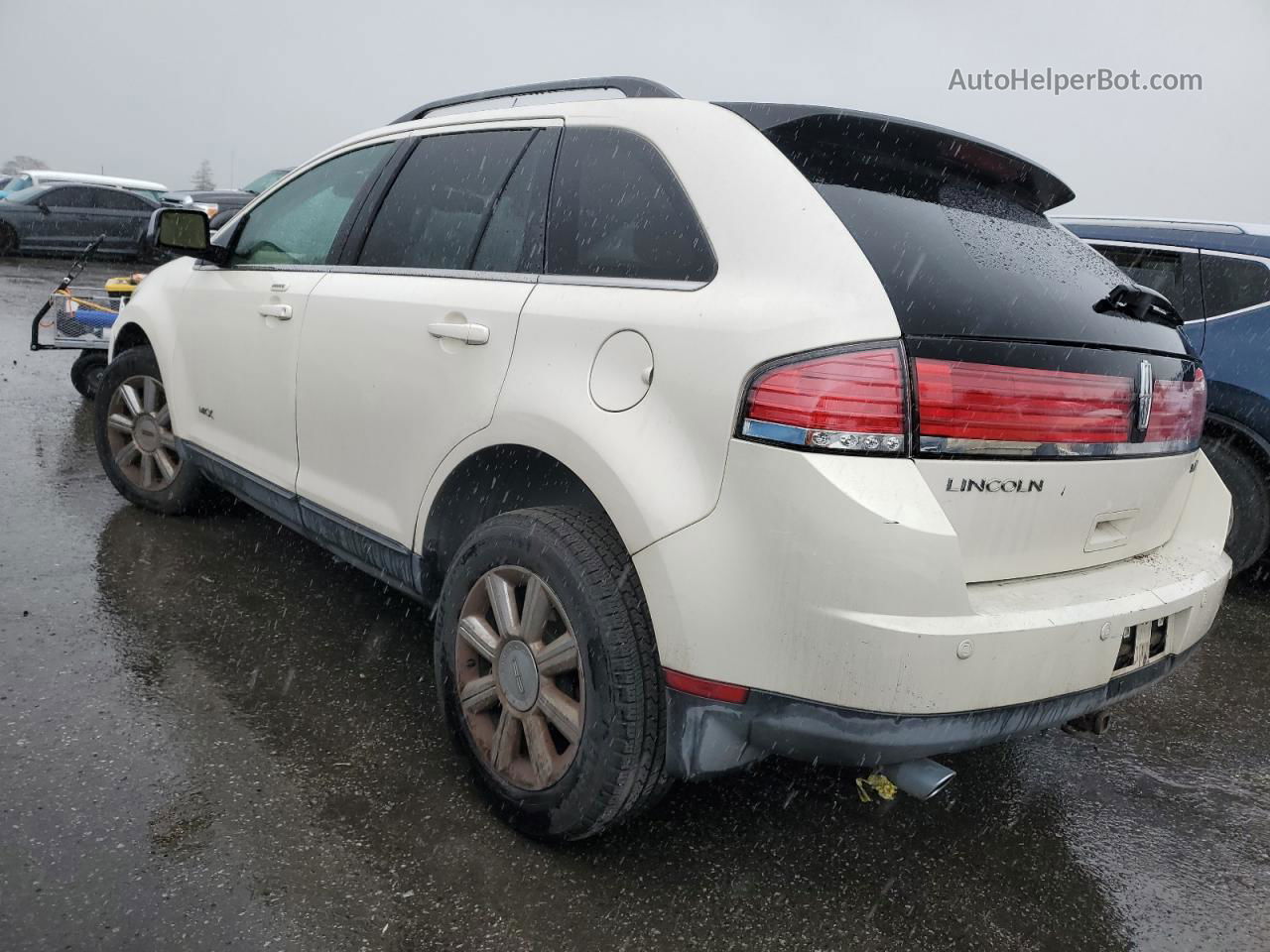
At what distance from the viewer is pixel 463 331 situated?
2.49 metres

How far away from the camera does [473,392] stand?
2.44 metres

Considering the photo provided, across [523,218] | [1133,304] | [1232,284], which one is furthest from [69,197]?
[1133,304]

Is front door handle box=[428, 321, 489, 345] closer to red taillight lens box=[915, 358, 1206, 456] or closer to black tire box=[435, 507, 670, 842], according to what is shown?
black tire box=[435, 507, 670, 842]

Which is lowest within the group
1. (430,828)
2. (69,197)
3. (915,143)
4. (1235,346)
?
(430,828)

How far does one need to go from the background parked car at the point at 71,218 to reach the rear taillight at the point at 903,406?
60.9ft

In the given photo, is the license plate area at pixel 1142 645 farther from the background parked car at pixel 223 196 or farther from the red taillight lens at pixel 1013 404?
the background parked car at pixel 223 196

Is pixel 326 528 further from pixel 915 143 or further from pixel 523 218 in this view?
pixel 915 143

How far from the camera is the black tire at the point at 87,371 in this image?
679cm

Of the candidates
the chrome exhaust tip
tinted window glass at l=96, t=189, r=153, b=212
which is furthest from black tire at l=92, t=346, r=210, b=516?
tinted window glass at l=96, t=189, r=153, b=212

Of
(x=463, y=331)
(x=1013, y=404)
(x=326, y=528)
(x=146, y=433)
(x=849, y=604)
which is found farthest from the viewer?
(x=146, y=433)

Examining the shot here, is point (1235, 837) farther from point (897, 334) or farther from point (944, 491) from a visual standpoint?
point (897, 334)

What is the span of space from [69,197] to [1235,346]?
742 inches

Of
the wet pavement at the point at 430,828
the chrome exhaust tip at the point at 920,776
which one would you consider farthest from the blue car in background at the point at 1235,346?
the chrome exhaust tip at the point at 920,776

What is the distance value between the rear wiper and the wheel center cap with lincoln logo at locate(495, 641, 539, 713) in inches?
59.5
